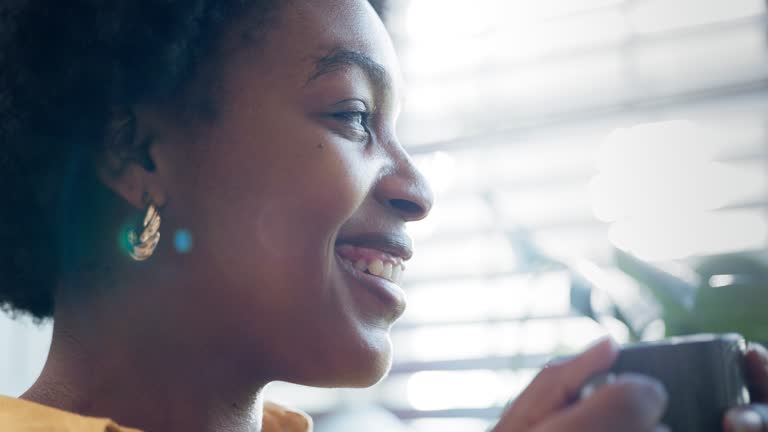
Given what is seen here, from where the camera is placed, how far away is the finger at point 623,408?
513 millimetres

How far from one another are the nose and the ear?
275 millimetres

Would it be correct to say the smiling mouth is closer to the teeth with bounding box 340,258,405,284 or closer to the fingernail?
the teeth with bounding box 340,258,405,284

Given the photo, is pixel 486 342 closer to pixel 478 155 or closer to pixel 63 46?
pixel 478 155

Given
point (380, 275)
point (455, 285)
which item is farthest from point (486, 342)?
point (380, 275)

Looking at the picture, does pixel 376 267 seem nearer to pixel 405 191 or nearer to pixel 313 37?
pixel 405 191

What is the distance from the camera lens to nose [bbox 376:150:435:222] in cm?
93

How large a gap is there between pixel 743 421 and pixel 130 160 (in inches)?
28.4

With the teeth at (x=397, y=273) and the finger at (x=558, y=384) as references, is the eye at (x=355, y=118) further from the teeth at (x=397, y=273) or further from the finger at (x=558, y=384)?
the finger at (x=558, y=384)

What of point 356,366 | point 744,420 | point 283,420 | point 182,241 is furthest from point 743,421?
point 283,420

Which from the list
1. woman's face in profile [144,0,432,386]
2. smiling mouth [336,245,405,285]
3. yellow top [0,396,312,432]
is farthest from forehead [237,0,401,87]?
yellow top [0,396,312,432]

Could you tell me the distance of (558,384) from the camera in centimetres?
57

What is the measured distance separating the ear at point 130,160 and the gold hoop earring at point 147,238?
16 mm

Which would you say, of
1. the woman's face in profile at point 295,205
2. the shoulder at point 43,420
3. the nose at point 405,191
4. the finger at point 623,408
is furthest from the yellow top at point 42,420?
the finger at point 623,408

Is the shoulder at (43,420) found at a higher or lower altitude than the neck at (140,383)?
lower
